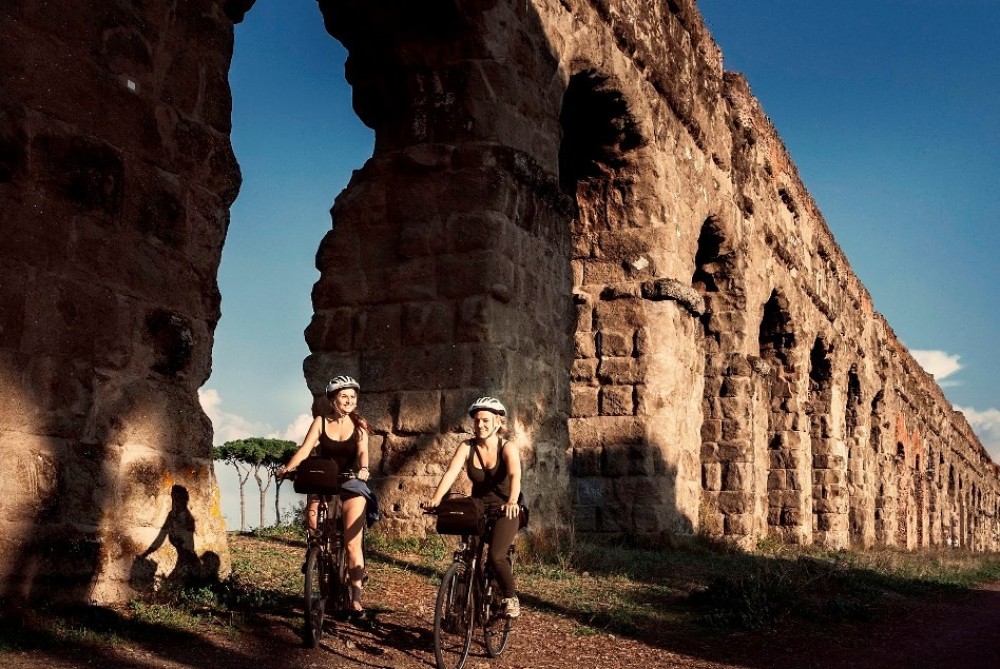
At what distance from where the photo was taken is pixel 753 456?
47.2 feet

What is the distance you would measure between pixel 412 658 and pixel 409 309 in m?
3.67

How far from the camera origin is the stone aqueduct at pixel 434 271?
16.7 ft

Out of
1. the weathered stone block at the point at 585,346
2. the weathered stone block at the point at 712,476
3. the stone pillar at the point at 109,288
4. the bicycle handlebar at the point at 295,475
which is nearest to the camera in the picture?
the stone pillar at the point at 109,288

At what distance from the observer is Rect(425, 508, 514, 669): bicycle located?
16.5ft

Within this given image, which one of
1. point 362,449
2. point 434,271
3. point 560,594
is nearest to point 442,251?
point 434,271

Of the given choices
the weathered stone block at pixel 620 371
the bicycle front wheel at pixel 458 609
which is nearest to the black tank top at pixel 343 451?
the bicycle front wheel at pixel 458 609

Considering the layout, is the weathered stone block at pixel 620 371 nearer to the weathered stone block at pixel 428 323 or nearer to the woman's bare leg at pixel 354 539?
the weathered stone block at pixel 428 323

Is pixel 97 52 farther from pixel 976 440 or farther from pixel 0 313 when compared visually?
pixel 976 440

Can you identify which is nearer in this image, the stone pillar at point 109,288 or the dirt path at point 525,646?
the dirt path at point 525,646

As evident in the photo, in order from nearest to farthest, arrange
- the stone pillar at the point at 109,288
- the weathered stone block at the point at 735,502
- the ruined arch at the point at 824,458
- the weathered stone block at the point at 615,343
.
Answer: the stone pillar at the point at 109,288
the weathered stone block at the point at 615,343
the weathered stone block at the point at 735,502
the ruined arch at the point at 824,458

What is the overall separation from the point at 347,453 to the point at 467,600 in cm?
103

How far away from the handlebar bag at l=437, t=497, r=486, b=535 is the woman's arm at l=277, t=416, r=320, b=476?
86 centimetres

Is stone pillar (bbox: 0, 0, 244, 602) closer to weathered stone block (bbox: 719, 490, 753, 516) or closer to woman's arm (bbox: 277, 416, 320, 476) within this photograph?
woman's arm (bbox: 277, 416, 320, 476)

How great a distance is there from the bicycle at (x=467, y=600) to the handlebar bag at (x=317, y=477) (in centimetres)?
52
